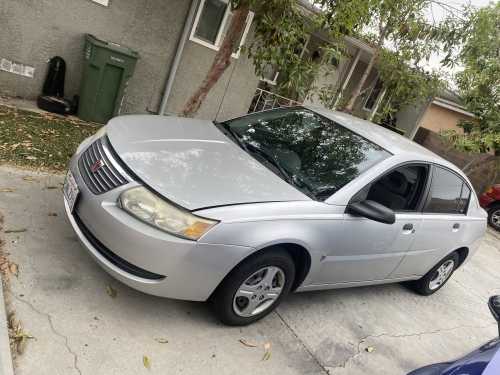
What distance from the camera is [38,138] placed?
517 cm

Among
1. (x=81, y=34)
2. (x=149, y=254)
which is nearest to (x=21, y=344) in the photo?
(x=149, y=254)

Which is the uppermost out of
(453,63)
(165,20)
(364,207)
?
(453,63)

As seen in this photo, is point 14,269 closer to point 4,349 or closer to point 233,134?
point 4,349

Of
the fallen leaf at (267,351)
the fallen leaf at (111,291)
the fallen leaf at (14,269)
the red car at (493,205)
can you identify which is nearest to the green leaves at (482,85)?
the red car at (493,205)

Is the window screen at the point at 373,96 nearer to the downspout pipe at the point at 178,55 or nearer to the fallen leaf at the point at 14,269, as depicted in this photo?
the downspout pipe at the point at 178,55

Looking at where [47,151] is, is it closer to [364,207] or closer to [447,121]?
[364,207]

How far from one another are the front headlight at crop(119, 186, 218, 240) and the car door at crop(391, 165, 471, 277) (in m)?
2.29

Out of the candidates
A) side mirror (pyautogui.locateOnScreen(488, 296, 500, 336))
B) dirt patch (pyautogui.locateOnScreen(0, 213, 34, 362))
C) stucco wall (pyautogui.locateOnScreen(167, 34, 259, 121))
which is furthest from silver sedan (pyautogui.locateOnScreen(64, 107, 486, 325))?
stucco wall (pyautogui.locateOnScreen(167, 34, 259, 121))

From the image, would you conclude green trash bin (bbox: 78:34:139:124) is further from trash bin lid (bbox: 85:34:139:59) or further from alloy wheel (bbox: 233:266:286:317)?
alloy wheel (bbox: 233:266:286:317)

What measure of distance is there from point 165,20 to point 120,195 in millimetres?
5307

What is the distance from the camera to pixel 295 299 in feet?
12.7

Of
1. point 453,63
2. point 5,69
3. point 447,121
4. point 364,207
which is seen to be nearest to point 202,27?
point 5,69

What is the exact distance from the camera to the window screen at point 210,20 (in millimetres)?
7711

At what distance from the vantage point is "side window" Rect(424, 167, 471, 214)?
158 inches
